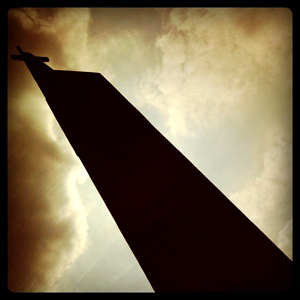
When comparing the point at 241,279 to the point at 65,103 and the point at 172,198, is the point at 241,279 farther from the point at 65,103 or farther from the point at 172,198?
the point at 65,103

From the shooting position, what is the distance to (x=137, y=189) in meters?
3.29

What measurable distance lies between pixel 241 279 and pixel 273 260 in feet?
1.64

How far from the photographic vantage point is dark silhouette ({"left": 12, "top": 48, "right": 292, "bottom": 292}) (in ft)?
8.48

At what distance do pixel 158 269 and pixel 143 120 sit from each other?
8.47 ft

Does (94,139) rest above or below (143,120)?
below

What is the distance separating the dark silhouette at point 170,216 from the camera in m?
2.58

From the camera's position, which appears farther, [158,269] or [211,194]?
[211,194]

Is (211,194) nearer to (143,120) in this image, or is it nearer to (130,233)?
(130,233)

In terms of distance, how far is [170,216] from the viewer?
2.96m

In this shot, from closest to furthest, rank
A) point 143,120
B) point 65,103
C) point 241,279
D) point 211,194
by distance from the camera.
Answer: point 241,279 < point 211,194 < point 143,120 < point 65,103

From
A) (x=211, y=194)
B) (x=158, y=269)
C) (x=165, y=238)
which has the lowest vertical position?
(x=158, y=269)

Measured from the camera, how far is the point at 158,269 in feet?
8.86

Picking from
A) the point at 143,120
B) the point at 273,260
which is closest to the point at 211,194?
the point at 273,260

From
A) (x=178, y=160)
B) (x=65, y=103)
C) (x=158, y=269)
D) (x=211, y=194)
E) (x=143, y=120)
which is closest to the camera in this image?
(x=158, y=269)
